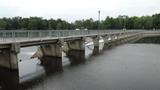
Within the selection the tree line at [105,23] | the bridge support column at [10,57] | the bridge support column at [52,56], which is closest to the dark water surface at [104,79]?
the bridge support column at [52,56]

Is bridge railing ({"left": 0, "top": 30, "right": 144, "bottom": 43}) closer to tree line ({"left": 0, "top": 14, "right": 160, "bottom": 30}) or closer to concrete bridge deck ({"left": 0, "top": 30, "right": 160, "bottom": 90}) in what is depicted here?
concrete bridge deck ({"left": 0, "top": 30, "right": 160, "bottom": 90})

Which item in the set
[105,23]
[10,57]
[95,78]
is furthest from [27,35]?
[105,23]

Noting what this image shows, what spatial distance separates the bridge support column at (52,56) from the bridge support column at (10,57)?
607cm

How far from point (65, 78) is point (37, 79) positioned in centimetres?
311

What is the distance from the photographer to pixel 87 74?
2627 cm

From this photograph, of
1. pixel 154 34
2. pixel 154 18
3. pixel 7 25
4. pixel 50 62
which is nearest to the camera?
pixel 50 62

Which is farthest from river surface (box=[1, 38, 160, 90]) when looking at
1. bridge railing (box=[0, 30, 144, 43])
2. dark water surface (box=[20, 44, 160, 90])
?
bridge railing (box=[0, 30, 144, 43])

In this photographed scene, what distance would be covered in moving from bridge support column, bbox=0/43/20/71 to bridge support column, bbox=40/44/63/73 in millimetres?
6073

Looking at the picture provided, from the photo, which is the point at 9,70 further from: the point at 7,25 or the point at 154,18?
the point at 154,18

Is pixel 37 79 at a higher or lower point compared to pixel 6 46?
lower

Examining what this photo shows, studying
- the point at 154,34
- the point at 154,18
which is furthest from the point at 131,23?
the point at 154,34

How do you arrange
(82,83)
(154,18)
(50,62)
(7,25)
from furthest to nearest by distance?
1. (154,18)
2. (7,25)
3. (50,62)
4. (82,83)

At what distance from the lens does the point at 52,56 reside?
3766 cm

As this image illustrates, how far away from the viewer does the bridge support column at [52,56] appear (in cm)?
3244
